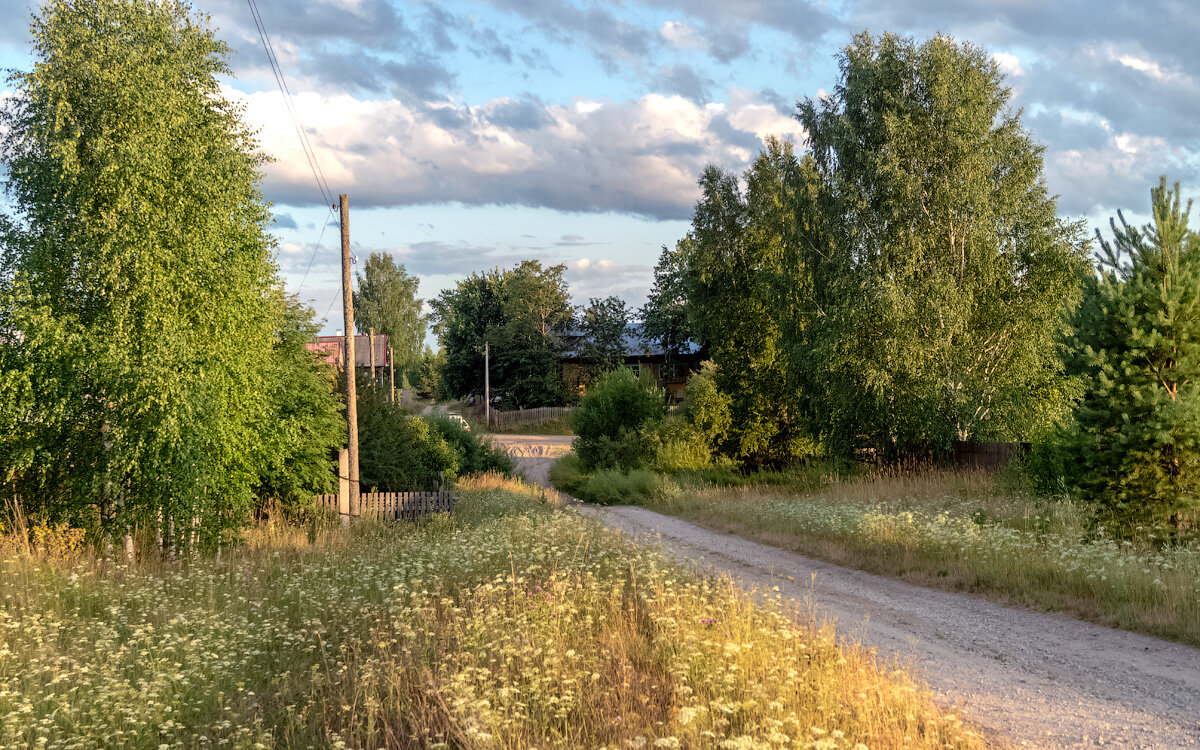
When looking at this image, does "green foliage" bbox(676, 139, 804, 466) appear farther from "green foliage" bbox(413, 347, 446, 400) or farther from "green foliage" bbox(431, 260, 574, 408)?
"green foliage" bbox(413, 347, 446, 400)

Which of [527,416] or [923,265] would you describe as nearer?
[923,265]

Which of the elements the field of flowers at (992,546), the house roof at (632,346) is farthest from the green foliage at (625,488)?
the house roof at (632,346)

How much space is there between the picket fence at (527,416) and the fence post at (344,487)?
4263 centimetres

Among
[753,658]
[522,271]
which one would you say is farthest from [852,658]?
[522,271]

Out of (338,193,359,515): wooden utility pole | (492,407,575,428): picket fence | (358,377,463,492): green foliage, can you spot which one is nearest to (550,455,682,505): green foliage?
(358,377,463,492): green foliage

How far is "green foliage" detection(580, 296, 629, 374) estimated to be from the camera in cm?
6350

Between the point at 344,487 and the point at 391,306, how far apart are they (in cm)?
5604

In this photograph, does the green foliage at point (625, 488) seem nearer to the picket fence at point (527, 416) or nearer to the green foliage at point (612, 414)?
the green foliage at point (612, 414)

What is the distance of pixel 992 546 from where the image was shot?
1179 cm

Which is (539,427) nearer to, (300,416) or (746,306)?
(746,306)

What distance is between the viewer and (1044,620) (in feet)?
30.0

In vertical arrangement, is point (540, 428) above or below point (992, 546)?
below

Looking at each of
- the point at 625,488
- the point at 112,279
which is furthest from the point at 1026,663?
the point at 625,488

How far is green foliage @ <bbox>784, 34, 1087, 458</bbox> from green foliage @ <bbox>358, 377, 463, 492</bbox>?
13430mm
